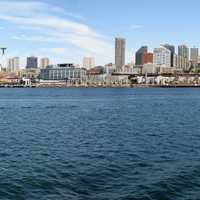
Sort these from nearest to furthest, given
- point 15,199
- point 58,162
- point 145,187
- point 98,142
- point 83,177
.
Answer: point 15,199
point 145,187
point 83,177
point 58,162
point 98,142

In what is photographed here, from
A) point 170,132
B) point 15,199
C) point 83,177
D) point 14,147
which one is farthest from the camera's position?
point 170,132

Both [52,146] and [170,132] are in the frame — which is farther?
[170,132]

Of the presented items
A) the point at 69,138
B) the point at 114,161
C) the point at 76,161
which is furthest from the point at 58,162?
the point at 69,138

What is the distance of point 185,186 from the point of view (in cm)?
1750

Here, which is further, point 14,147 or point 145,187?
point 14,147

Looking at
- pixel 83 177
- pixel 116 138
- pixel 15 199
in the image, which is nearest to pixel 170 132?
pixel 116 138

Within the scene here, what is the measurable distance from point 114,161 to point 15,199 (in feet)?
23.7

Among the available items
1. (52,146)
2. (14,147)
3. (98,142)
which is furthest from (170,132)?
(14,147)

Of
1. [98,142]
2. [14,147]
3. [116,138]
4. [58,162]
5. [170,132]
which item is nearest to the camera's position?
[58,162]

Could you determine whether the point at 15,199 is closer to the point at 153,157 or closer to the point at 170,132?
the point at 153,157

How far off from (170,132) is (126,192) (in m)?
18.4

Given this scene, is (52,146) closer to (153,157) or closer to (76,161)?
(76,161)

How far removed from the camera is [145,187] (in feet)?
56.4

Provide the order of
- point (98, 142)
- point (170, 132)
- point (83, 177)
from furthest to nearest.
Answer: point (170, 132) → point (98, 142) → point (83, 177)
